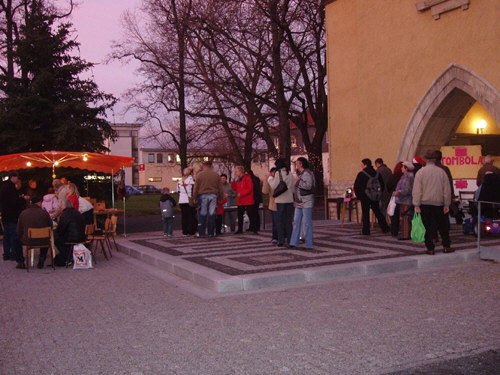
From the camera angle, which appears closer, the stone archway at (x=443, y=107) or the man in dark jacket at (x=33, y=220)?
the man in dark jacket at (x=33, y=220)

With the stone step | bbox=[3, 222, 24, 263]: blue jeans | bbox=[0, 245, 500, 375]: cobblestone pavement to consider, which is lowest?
bbox=[0, 245, 500, 375]: cobblestone pavement

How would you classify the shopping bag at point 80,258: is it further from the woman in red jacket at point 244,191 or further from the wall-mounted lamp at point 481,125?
the wall-mounted lamp at point 481,125

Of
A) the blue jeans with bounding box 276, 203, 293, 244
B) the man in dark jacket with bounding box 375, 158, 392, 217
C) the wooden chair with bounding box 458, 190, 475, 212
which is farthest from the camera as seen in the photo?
the wooden chair with bounding box 458, 190, 475, 212

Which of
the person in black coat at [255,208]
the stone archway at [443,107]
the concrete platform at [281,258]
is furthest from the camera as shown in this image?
the person in black coat at [255,208]

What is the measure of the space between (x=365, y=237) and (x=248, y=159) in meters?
18.3

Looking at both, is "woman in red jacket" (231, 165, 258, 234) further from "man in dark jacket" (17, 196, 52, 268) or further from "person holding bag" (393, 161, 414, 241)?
"man in dark jacket" (17, 196, 52, 268)

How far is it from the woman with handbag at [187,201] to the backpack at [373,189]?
4466mm

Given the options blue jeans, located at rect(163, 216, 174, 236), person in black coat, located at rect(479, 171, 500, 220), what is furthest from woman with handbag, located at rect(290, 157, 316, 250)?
blue jeans, located at rect(163, 216, 174, 236)

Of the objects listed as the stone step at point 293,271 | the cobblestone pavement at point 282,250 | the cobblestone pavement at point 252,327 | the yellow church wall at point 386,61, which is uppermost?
the yellow church wall at point 386,61

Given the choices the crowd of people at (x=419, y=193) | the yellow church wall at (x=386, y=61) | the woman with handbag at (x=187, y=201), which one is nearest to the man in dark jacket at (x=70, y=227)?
the woman with handbag at (x=187, y=201)

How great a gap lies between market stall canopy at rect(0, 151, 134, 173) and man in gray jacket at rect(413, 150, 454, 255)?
9.31 meters

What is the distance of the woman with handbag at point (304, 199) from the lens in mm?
10609

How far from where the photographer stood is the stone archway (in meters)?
13.8

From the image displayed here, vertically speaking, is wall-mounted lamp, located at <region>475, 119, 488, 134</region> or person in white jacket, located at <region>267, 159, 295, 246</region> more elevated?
wall-mounted lamp, located at <region>475, 119, 488, 134</region>
